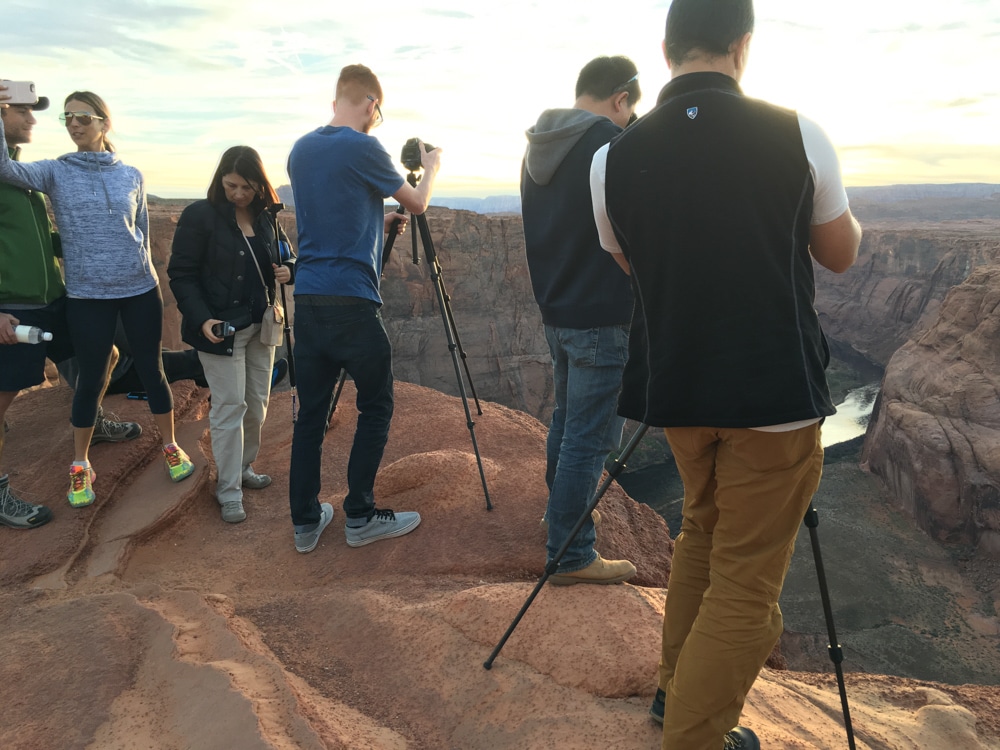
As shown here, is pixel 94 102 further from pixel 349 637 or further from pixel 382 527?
pixel 349 637

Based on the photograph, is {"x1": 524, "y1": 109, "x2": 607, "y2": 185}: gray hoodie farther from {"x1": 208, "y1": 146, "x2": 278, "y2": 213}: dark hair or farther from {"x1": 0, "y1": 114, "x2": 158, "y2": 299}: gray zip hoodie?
{"x1": 0, "y1": 114, "x2": 158, "y2": 299}: gray zip hoodie

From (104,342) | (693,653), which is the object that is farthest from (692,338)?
(104,342)

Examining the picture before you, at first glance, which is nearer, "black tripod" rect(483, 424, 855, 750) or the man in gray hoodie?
"black tripod" rect(483, 424, 855, 750)

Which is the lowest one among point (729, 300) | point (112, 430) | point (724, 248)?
point (112, 430)

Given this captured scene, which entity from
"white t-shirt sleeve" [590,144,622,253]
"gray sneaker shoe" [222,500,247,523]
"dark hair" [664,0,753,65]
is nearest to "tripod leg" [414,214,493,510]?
"gray sneaker shoe" [222,500,247,523]

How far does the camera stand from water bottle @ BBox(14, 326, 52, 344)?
3.36 metres

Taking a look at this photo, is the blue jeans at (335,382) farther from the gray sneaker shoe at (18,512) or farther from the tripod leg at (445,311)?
the gray sneaker shoe at (18,512)

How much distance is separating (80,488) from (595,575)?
3226 mm

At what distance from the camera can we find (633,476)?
98.8 feet

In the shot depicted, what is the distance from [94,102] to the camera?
349 cm

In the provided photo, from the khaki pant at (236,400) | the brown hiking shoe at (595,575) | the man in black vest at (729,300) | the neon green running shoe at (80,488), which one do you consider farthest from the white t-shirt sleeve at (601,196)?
the neon green running shoe at (80,488)

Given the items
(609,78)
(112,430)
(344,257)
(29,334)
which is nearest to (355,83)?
(344,257)

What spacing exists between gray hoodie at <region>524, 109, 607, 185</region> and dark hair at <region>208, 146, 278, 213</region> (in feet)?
5.73

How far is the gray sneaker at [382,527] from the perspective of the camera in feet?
11.9
